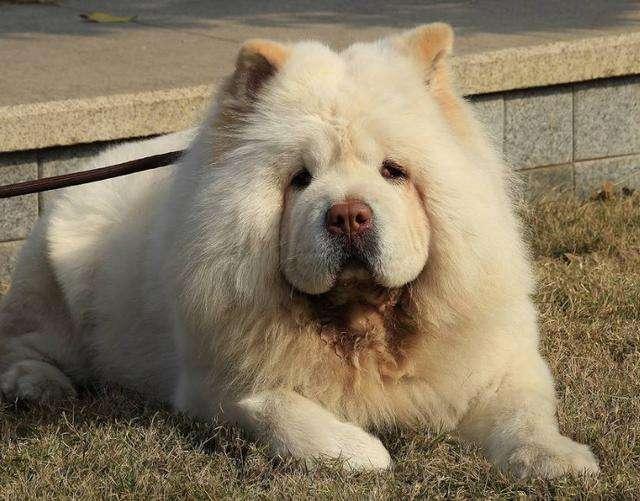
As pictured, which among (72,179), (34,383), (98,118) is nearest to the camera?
(72,179)

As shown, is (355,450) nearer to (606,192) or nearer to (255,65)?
(255,65)

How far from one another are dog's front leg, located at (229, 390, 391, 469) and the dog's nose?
1.74ft

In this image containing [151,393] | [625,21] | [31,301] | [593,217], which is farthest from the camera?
[625,21]

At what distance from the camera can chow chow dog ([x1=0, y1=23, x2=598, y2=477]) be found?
3061 millimetres

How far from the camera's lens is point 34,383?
3.95 metres

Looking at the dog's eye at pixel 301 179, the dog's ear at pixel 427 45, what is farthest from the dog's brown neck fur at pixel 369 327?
the dog's ear at pixel 427 45

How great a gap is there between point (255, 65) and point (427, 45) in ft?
1.58

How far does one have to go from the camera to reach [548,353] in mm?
4055

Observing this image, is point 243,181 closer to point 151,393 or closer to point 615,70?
point 151,393

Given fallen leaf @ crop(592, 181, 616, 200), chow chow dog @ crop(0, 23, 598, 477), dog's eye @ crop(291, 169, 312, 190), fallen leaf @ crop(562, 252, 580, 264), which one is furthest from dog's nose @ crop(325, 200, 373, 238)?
fallen leaf @ crop(592, 181, 616, 200)

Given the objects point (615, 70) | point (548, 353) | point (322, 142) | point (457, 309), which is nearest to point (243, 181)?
point (322, 142)

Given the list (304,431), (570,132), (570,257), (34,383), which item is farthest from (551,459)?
(570,132)

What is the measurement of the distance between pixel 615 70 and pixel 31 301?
3.06m

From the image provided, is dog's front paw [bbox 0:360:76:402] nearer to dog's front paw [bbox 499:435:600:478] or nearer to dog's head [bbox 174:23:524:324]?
dog's head [bbox 174:23:524:324]
